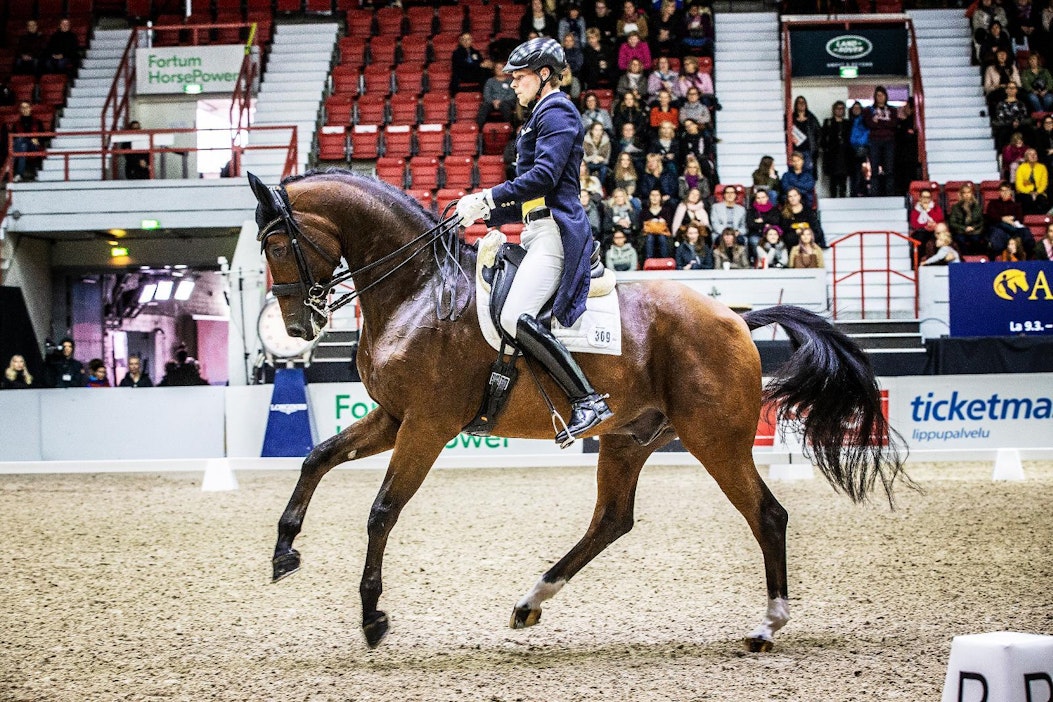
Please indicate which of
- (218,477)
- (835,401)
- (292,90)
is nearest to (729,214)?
(218,477)

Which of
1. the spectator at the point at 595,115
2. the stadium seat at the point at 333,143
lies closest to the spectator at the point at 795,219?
the spectator at the point at 595,115

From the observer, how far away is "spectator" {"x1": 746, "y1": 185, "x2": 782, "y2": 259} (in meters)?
15.0

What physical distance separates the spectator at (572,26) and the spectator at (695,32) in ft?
6.32

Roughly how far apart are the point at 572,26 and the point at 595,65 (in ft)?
3.03

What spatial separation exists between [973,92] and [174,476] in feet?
53.1

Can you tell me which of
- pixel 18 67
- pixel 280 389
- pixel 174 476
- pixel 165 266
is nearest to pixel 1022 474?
pixel 280 389

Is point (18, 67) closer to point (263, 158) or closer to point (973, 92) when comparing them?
point (263, 158)

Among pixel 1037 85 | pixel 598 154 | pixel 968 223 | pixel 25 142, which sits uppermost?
pixel 1037 85

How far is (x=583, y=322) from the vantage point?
16.4 feet

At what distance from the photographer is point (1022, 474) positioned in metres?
11.0

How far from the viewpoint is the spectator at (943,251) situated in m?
14.7

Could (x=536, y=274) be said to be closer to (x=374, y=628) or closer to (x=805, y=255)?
(x=374, y=628)

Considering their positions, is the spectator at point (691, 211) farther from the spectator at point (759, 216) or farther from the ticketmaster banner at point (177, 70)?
the ticketmaster banner at point (177, 70)

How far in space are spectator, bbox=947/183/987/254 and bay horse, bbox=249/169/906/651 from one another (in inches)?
438
